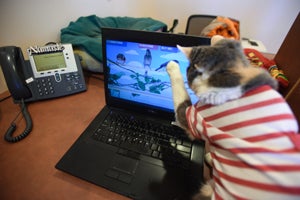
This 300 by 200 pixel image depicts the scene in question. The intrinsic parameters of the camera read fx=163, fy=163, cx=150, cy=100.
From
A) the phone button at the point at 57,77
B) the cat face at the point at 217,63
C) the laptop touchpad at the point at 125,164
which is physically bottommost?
the laptop touchpad at the point at 125,164

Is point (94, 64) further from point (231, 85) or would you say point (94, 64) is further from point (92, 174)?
point (231, 85)

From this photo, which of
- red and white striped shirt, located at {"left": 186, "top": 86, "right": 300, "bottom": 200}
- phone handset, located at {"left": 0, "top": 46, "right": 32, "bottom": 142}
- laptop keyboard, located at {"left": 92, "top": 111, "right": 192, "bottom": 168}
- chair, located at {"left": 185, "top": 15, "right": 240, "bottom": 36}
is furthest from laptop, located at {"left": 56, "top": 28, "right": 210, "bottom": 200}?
chair, located at {"left": 185, "top": 15, "right": 240, "bottom": 36}

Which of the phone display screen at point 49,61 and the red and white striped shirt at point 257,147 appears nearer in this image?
the red and white striped shirt at point 257,147

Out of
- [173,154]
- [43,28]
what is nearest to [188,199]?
[173,154]

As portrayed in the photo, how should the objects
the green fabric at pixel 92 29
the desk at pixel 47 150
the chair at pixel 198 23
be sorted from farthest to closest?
the chair at pixel 198 23, the green fabric at pixel 92 29, the desk at pixel 47 150

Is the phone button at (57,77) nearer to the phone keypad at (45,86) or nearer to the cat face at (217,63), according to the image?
the phone keypad at (45,86)

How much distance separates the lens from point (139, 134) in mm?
534

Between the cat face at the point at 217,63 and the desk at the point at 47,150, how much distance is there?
0.36 m

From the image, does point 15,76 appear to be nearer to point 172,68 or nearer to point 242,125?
point 172,68

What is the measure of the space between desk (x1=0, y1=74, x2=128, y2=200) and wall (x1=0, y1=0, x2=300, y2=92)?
0.33m

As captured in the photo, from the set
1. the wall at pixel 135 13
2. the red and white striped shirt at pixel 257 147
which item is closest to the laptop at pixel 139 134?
the red and white striped shirt at pixel 257 147

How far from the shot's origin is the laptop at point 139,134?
1.41 ft

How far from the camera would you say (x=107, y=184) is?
424mm

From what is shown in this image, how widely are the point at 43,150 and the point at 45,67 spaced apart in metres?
0.35
